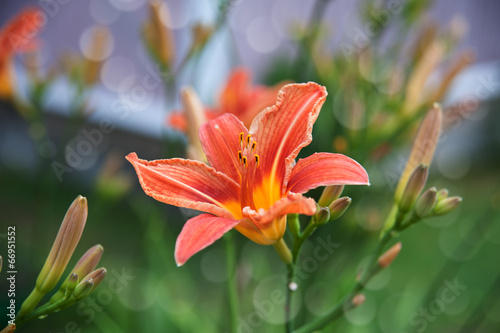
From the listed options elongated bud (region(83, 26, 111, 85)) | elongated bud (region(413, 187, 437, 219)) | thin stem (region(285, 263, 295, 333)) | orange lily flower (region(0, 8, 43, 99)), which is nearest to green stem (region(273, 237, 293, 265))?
thin stem (region(285, 263, 295, 333))

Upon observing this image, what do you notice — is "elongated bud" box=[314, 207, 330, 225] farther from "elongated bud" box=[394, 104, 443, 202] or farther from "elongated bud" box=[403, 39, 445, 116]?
"elongated bud" box=[403, 39, 445, 116]

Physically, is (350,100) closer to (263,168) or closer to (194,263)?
(263,168)

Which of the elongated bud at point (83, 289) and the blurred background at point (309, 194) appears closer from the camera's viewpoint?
the elongated bud at point (83, 289)

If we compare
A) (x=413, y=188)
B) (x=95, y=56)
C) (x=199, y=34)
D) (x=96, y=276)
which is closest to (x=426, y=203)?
(x=413, y=188)

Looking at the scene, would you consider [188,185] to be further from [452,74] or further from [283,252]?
[452,74]

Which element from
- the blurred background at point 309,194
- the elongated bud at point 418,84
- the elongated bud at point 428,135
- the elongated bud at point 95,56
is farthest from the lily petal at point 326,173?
the elongated bud at point 95,56

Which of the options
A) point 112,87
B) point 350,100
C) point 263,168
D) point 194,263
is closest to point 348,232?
point 350,100

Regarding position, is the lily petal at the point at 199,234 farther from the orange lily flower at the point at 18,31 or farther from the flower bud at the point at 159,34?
the flower bud at the point at 159,34
